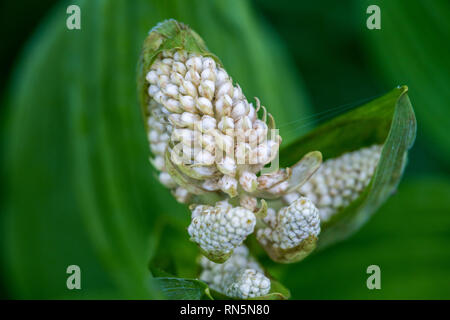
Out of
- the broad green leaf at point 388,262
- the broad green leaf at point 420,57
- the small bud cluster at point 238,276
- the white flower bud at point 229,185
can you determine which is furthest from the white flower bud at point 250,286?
the broad green leaf at point 420,57

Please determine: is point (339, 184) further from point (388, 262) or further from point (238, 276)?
point (388, 262)

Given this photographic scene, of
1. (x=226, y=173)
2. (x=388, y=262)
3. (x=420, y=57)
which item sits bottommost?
(x=388, y=262)

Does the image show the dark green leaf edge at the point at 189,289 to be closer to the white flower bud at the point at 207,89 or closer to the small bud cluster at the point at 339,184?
the small bud cluster at the point at 339,184

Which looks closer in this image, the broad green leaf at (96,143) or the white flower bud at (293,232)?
the white flower bud at (293,232)

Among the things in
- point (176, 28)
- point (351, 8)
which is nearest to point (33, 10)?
point (176, 28)

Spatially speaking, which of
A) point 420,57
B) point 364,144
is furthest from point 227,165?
point 420,57

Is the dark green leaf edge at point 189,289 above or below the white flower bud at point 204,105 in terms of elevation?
below
